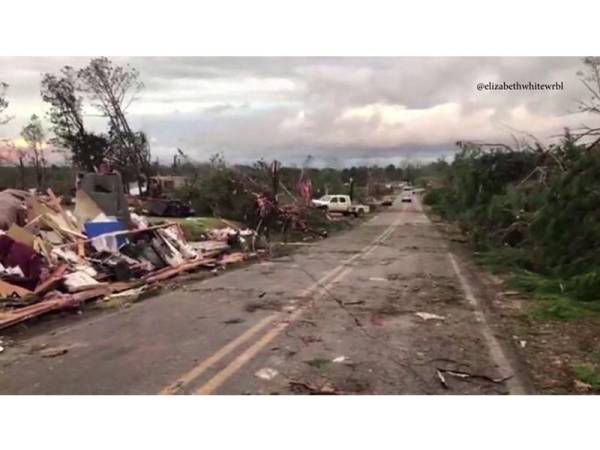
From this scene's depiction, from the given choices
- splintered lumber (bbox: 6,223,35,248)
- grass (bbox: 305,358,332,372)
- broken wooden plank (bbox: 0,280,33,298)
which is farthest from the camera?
splintered lumber (bbox: 6,223,35,248)

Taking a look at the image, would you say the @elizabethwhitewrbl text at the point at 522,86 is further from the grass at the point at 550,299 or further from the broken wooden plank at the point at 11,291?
the broken wooden plank at the point at 11,291

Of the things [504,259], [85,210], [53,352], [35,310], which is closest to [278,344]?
[53,352]

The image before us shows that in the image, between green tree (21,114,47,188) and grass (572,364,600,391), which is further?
green tree (21,114,47,188)

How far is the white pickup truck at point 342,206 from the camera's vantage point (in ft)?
86.8

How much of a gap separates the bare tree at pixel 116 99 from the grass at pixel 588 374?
528 cm

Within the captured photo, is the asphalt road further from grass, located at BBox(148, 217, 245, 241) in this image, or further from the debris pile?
grass, located at BBox(148, 217, 245, 241)

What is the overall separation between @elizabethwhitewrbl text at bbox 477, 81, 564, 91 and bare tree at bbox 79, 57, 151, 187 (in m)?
3.82

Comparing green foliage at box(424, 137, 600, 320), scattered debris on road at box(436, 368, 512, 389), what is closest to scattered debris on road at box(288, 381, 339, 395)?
scattered debris on road at box(436, 368, 512, 389)

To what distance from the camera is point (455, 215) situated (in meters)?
19.8

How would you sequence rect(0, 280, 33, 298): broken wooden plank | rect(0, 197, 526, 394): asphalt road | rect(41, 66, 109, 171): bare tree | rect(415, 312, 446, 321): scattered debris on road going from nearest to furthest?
rect(0, 197, 526, 394): asphalt road < rect(41, 66, 109, 171): bare tree < rect(415, 312, 446, 321): scattered debris on road < rect(0, 280, 33, 298): broken wooden plank

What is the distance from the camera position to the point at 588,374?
521 centimetres

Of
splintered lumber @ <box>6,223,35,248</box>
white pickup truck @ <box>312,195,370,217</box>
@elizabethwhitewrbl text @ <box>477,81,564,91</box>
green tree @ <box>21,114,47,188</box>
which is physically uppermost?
@elizabethwhitewrbl text @ <box>477,81,564,91</box>

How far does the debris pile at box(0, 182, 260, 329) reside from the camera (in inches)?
321

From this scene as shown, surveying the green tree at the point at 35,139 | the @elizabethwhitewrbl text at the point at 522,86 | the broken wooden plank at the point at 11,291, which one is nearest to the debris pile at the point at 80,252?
the broken wooden plank at the point at 11,291
